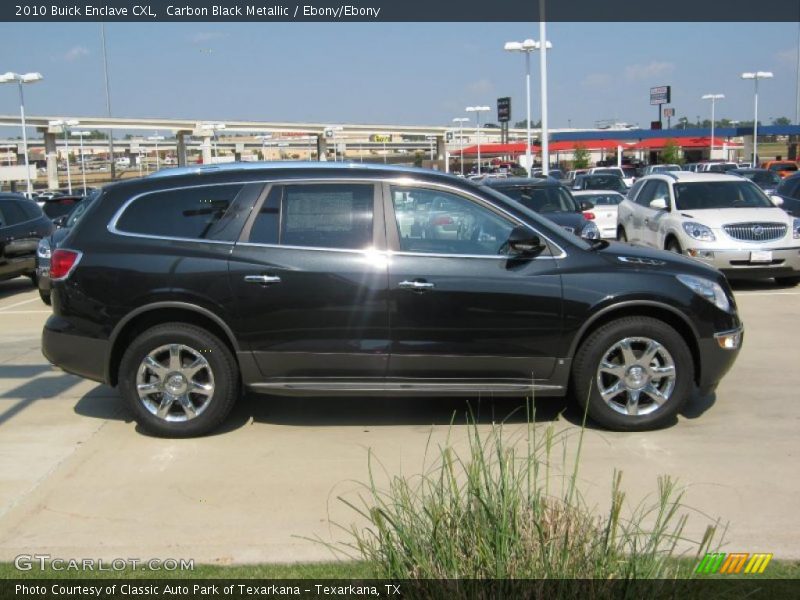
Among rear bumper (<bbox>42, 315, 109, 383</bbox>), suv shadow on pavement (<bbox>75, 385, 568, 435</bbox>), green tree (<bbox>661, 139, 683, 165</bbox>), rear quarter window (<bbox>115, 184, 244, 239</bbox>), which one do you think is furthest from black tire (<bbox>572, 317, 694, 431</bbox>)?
green tree (<bbox>661, 139, 683, 165</bbox>)

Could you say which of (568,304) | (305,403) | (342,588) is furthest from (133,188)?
(342,588)

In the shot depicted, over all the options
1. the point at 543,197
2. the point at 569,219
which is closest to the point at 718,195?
the point at 569,219

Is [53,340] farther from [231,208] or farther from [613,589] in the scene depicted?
[613,589]

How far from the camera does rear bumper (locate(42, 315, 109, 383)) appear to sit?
5.98 m

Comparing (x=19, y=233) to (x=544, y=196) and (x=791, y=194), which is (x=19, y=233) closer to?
(x=544, y=196)

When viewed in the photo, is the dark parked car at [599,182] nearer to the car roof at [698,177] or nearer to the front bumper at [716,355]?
the car roof at [698,177]

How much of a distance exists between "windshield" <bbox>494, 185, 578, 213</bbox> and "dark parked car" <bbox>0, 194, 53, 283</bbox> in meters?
8.15

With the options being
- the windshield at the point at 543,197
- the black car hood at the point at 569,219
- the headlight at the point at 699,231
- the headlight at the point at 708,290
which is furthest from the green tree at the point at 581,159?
the headlight at the point at 708,290

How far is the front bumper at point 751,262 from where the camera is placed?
39.8 feet

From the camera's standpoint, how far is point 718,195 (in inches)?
524

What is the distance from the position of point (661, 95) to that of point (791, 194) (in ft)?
304

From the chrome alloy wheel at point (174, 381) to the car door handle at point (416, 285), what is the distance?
1506mm

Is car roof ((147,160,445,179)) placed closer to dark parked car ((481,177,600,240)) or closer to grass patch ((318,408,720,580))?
grass patch ((318,408,720,580))

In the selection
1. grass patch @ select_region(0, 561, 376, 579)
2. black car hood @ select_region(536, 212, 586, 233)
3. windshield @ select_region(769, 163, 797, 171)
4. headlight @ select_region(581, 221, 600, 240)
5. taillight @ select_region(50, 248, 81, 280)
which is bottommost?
grass patch @ select_region(0, 561, 376, 579)
